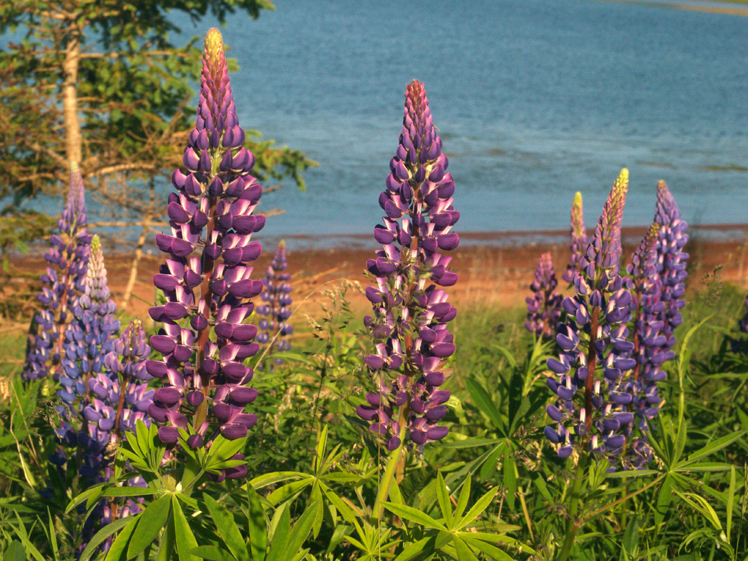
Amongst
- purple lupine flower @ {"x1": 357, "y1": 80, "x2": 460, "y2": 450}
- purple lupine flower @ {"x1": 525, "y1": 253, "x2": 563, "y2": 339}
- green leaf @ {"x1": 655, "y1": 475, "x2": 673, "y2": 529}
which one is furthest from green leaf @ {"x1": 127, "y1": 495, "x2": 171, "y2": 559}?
purple lupine flower @ {"x1": 525, "y1": 253, "x2": 563, "y2": 339}

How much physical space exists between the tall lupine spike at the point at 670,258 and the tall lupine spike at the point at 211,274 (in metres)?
2.34

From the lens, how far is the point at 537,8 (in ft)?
443

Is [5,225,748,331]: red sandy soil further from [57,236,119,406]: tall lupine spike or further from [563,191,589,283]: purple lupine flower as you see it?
[57,236,119,406]: tall lupine spike

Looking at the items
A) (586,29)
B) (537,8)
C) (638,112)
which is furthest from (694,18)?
(638,112)

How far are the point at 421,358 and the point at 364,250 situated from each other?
14924 mm

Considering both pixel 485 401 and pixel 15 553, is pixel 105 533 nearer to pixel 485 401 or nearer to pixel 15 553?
pixel 15 553

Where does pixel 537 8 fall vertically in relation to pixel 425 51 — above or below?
above

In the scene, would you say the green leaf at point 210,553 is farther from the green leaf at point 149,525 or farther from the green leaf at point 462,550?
the green leaf at point 462,550

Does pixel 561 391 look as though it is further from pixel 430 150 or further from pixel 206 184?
pixel 206 184

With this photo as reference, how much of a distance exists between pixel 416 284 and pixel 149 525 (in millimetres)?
957

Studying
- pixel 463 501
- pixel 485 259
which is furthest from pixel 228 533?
pixel 485 259

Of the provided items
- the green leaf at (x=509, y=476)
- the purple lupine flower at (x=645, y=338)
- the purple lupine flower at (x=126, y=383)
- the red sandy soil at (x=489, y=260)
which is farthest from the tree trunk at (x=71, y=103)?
the green leaf at (x=509, y=476)

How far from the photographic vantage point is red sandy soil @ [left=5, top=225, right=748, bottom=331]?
40.4 feet

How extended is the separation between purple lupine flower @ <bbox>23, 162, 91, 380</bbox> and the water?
6.20 metres
